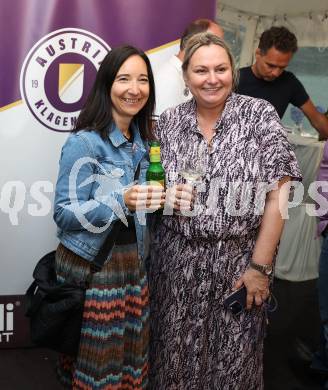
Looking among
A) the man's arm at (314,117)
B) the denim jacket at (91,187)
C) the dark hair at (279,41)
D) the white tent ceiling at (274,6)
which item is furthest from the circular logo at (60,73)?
the white tent ceiling at (274,6)

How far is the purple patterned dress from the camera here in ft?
5.29

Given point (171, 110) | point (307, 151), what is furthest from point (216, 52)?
point (307, 151)

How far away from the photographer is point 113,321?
5.33ft

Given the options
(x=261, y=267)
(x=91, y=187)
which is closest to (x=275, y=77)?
(x=261, y=267)

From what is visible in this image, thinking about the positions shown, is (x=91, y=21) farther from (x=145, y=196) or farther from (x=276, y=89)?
(x=276, y=89)

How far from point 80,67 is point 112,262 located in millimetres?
1109

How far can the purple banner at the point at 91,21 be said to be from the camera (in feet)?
7.22

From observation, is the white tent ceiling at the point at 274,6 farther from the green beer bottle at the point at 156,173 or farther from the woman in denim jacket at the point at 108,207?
the green beer bottle at the point at 156,173

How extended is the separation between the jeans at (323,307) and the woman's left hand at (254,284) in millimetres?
701

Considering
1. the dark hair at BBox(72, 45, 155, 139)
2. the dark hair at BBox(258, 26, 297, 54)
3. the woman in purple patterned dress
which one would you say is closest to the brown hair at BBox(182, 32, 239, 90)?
the woman in purple patterned dress

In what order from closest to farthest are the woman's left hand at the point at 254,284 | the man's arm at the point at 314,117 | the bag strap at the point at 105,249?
1. the bag strap at the point at 105,249
2. the woman's left hand at the point at 254,284
3. the man's arm at the point at 314,117

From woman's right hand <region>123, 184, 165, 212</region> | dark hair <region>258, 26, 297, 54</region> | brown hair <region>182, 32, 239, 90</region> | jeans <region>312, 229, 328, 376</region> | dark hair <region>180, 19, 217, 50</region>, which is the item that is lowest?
jeans <region>312, 229, 328, 376</region>

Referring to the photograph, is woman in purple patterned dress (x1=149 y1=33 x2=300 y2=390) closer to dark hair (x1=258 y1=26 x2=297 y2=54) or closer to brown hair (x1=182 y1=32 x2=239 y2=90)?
brown hair (x1=182 y1=32 x2=239 y2=90)

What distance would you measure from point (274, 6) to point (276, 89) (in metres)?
1.53
